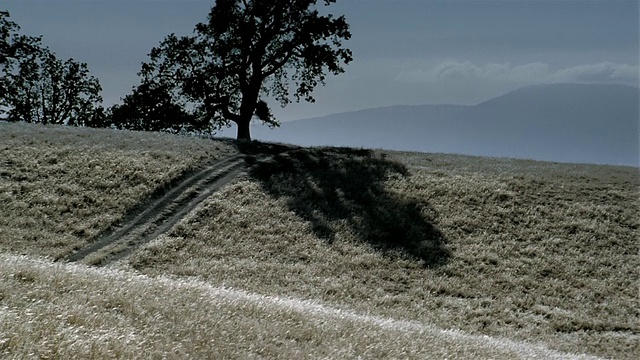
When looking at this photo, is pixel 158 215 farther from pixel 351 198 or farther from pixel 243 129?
pixel 243 129

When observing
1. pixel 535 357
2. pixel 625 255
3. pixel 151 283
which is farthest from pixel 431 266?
pixel 151 283

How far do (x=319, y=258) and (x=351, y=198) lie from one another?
8545 mm

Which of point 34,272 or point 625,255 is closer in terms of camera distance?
point 34,272

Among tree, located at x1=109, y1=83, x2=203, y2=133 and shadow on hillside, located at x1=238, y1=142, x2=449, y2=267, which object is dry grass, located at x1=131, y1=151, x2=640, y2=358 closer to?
shadow on hillside, located at x1=238, y1=142, x2=449, y2=267

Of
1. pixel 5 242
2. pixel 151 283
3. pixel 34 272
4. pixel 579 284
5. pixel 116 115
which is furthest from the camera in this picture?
pixel 116 115

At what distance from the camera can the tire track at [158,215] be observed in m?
24.1

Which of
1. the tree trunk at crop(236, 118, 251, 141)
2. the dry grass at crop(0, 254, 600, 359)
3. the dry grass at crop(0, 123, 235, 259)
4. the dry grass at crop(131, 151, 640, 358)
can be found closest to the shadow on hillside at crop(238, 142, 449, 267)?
the dry grass at crop(131, 151, 640, 358)

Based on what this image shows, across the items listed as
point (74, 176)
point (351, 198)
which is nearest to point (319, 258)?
point (351, 198)

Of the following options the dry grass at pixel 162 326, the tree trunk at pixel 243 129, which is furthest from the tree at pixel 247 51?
the dry grass at pixel 162 326

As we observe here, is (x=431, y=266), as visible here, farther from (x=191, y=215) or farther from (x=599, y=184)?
(x=599, y=184)

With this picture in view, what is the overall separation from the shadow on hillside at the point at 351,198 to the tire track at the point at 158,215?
257cm

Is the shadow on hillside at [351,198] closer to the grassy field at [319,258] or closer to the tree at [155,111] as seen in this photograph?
the grassy field at [319,258]

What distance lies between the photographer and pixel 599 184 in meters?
39.5

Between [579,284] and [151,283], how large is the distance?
21.9 meters
